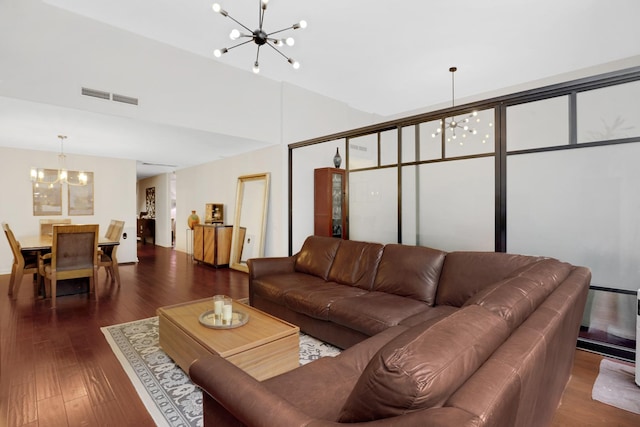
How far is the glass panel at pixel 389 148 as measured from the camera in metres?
4.48

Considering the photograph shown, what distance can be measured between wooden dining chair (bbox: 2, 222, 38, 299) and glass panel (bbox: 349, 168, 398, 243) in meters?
4.45

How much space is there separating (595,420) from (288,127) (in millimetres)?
5098

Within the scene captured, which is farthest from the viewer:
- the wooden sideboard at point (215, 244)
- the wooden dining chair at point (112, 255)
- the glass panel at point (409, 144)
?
the wooden sideboard at point (215, 244)

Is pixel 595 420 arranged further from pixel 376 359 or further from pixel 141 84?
pixel 141 84

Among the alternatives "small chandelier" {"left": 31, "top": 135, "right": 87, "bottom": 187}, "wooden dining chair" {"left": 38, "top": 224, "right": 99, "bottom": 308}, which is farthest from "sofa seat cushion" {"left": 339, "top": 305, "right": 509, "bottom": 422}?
"small chandelier" {"left": 31, "top": 135, "right": 87, "bottom": 187}

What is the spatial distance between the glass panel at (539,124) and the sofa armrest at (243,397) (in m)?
3.04

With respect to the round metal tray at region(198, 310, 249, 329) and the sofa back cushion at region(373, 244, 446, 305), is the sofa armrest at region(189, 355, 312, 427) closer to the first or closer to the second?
the round metal tray at region(198, 310, 249, 329)

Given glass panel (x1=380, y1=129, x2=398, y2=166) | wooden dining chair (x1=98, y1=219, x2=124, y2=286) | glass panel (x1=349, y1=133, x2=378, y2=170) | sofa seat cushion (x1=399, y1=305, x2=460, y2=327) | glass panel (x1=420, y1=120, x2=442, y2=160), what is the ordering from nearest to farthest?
sofa seat cushion (x1=399, y1=305, x2=460, y2=327)
glass panel (x1=420, y1=120, x2=442, y2=160)
glass panel (x1=380, y1=129, x2=398, y2=166)
wooden dining chair (x1=98, y1=219, x2=124, y2=286)
glass panel (x1=349, y1=133, x2=378, y2=170)

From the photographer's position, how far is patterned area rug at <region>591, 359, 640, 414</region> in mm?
1976

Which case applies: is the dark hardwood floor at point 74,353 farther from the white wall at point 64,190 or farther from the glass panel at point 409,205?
the glass panel at point 409,205

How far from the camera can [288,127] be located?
5.48 metres

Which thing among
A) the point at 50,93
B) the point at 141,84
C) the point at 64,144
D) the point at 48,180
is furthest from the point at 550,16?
the point at 48,180

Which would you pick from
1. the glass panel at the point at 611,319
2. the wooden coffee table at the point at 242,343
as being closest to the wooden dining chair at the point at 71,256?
the wooden coffee table at the point at 242,343

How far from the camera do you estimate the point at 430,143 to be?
151 inches
